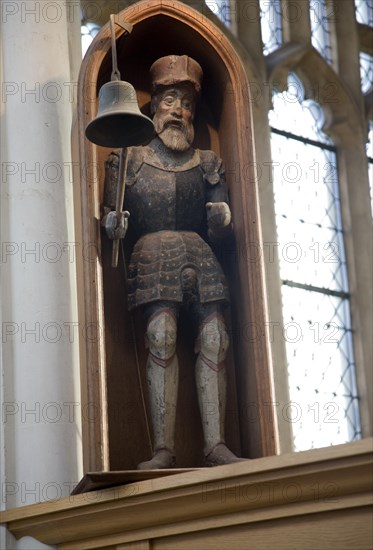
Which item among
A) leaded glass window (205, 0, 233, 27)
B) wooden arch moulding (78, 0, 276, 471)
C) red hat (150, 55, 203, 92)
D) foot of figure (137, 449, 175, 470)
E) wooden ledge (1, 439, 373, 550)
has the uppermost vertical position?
leaded glass window (205, 0, 233, 27)

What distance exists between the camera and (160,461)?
3795 millimetres

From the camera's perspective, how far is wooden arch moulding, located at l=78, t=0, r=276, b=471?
153 inches

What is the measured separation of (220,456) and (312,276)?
2518 millimetres

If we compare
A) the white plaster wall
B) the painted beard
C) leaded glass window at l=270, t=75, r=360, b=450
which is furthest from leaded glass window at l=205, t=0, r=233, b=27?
the painted beard

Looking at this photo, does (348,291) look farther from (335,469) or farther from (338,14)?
(335,469)

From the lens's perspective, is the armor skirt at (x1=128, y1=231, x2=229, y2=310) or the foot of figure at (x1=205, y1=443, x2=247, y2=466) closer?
the foot of figure at (x1=205, y1=443, x2=247, y2=466)

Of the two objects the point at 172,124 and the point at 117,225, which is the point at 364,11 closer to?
the point at 172,124

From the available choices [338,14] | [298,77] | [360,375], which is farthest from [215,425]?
[338,14]

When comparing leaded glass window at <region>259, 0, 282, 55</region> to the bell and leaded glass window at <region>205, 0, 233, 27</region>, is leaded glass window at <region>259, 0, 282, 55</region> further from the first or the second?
the bell

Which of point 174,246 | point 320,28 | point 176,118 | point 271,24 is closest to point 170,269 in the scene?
point 174,246

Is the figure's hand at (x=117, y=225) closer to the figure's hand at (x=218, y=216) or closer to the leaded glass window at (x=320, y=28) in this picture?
the figure's hand at (x=218, y=216)

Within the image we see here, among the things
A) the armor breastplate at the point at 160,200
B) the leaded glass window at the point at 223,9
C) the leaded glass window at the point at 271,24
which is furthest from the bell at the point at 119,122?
the leaded glass window at the point at 271,24

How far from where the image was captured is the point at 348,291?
6.42 m

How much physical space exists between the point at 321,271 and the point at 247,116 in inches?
86.3
